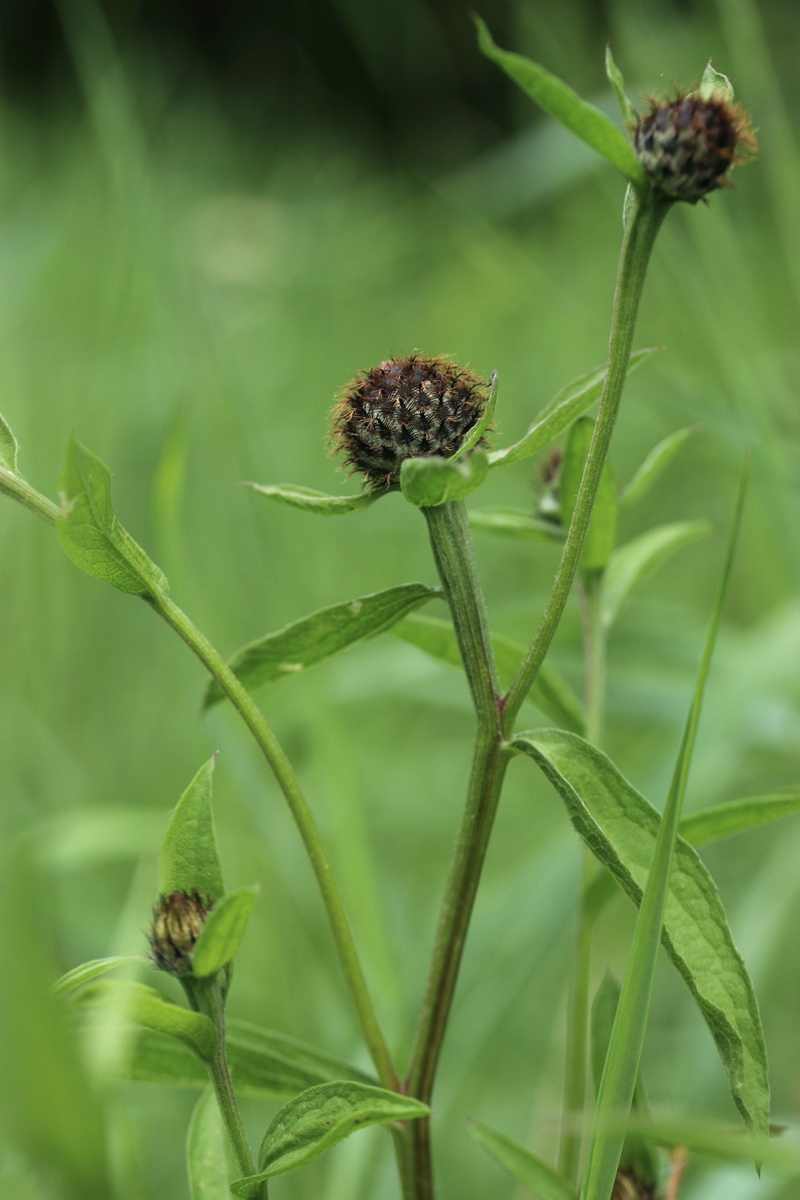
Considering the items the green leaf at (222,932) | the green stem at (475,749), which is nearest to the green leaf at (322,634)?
the green stem at (475,749)

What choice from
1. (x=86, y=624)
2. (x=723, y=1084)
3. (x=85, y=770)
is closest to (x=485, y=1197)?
(x=723, y=1084)

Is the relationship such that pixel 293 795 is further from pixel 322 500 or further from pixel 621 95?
pixel 621 95

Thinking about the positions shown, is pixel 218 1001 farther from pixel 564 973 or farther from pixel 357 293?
pixel 357 293

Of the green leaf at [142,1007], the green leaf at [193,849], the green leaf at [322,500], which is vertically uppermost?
the green leaf at [322,500]

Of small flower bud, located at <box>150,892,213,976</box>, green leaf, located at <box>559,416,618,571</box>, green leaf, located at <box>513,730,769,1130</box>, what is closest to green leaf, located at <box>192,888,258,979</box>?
small flower bud, located at <box>150,892,213,976</box>

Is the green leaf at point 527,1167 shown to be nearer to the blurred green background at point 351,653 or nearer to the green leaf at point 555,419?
the blurred green background at point 351,653

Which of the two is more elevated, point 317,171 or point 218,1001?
point 317,171
